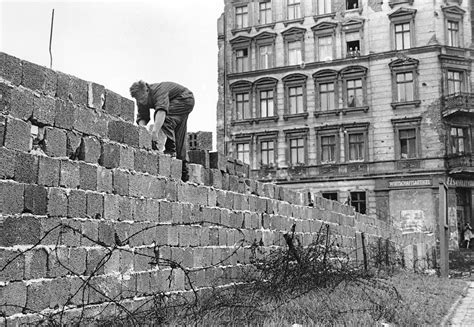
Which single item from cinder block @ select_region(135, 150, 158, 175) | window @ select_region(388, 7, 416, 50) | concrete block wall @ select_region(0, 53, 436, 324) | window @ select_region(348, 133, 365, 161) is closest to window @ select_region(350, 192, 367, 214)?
window @ select_region(348, 133, 365, 161)

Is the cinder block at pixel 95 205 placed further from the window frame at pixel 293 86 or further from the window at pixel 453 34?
the window at pixel 453 34

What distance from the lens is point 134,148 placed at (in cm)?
798

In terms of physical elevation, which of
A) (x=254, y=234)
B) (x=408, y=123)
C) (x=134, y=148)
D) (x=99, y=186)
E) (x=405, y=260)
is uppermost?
(x=408, y=123)

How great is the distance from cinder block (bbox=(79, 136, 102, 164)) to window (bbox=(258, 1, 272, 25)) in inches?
1244

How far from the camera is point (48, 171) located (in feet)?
20.9

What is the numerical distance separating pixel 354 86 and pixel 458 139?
6246mm

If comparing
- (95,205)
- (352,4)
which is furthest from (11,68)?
(352,4)

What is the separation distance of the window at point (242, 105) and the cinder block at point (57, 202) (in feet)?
100

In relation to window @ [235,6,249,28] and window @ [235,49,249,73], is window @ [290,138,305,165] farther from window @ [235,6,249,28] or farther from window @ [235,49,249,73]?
window @ [235,6,249,28]

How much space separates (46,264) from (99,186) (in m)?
1.21

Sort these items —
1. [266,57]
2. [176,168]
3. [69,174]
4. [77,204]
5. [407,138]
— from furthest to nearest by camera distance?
1. [266,57]
2. [407,138]
3. [176,168]
4. [77,204]
5. [69,174]

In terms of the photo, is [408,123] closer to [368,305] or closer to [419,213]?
[419,213]

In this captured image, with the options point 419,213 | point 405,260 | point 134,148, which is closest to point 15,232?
point 134,148

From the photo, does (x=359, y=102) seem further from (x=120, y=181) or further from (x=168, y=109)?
(x=120, y=181)
